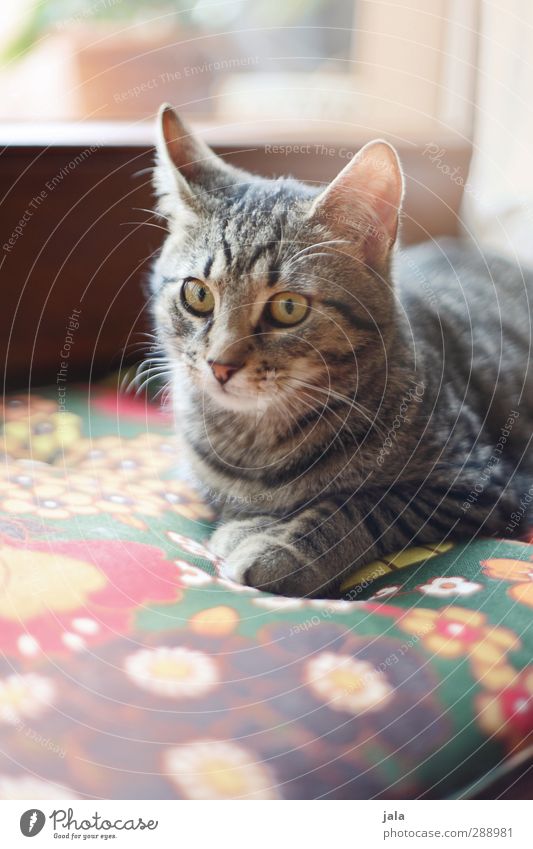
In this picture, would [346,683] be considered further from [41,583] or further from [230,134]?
[230,134]

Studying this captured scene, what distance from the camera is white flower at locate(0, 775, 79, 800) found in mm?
616

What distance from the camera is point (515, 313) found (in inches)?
47.9

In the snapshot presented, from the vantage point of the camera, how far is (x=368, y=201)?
0.84m

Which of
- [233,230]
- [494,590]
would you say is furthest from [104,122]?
[494,590]

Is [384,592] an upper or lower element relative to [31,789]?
upper

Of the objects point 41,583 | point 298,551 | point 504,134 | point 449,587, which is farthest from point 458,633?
point 504,134

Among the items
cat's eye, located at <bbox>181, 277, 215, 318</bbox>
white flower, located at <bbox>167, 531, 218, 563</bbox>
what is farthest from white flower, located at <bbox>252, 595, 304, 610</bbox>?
cat's eye, located at <bbox>181, 277, 215, 318</bbox>

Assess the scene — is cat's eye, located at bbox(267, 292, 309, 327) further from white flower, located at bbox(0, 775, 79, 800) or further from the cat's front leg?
white flower, located at bbox(0, 775, 79, 800)

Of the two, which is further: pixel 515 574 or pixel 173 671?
pixel 515 574

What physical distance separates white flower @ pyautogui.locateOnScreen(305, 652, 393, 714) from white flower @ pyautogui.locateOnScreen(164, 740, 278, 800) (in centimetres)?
8

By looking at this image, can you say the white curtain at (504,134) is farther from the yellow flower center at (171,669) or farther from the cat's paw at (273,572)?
the yellow flower center at (171,669)

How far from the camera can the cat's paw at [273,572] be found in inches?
31.3

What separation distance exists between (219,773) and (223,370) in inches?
15.6
